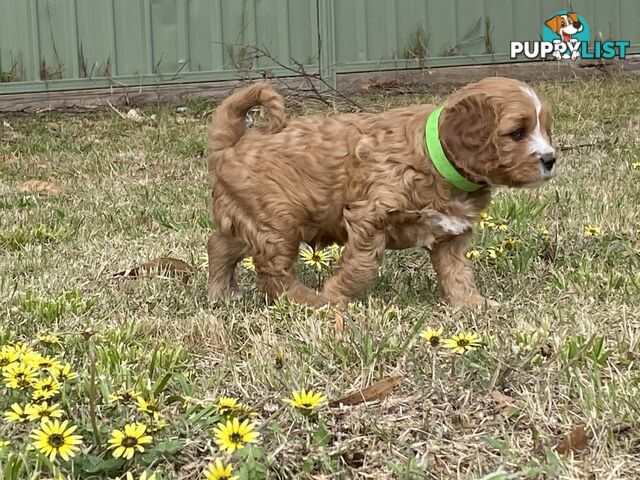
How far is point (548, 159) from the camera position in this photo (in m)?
3.59

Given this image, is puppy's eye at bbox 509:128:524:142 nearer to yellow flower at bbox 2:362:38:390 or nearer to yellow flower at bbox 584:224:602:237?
yellow flower at bbox 584:224:602:237

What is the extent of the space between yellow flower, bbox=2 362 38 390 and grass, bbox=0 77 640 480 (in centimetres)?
9

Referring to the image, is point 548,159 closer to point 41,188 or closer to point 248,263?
point 248,263

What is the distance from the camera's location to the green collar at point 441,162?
12.1 ft

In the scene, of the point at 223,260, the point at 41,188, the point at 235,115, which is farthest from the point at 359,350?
the point at 41,188

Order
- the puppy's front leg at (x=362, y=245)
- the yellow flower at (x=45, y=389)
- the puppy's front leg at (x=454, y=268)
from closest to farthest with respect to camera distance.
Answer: the yellow flower at (x=45, y=389) → the puppy's front leg at (x=362, y=245) → the puppy's front leg at (x=454, y=268)

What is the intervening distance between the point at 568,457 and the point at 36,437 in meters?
1.33

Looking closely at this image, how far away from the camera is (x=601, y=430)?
7.96 feet

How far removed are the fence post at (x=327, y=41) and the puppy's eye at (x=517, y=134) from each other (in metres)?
Result: 6.76

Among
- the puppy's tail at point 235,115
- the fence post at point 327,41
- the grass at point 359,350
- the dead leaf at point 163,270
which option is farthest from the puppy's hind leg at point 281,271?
the fence post at point 327,41

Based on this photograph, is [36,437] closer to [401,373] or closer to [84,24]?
[401,373]

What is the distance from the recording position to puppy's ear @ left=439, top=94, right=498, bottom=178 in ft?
11.9

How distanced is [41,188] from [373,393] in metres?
4.79

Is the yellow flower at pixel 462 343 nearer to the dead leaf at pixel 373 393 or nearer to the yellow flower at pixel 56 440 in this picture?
the dead leaf at pixel 373 393
